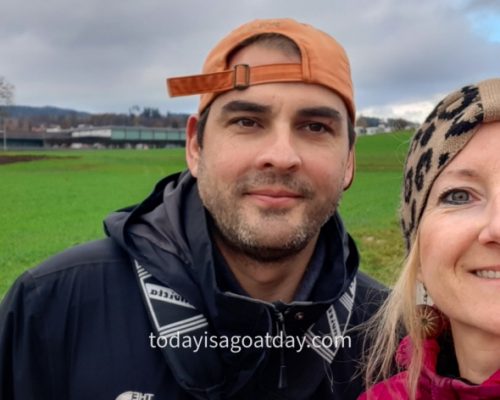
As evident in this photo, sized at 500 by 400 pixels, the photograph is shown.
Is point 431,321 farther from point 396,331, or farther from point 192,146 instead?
point 192,146

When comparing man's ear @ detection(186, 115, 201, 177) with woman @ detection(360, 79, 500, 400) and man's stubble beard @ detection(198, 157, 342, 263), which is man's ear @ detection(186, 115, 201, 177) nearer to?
man's stubble beard @ detection(198, 157, 342, 263)

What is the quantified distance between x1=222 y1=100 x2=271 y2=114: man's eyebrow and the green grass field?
0.68 meters

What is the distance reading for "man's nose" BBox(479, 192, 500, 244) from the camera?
1.88 meters

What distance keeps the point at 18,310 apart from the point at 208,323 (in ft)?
2.75

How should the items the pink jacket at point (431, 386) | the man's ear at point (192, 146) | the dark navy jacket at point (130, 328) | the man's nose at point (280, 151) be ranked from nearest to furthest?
the pink jacket at point (431, 386), the dark navy jacket at point (130, 328), the man's nose at point (280, 151), the man's ear at point (192, 146)

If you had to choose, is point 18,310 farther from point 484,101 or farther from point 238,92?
point 484,101

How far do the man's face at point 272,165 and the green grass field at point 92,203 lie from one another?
421 millimetres

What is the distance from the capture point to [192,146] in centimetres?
328

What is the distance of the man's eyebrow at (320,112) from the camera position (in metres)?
2.88

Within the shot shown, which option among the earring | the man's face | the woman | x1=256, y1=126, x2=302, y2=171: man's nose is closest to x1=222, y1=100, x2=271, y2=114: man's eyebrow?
the man's face

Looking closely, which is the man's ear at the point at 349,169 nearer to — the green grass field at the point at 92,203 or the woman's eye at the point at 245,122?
the green grass field at the point at 92,203

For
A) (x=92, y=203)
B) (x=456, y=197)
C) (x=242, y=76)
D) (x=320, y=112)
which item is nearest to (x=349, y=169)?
(x=320, y=112)

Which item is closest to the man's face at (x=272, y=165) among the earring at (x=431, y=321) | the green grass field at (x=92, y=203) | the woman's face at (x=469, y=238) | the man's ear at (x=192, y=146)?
the man's ear at (x=192, y=146)

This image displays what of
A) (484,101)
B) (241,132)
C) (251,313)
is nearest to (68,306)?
(251,313)
